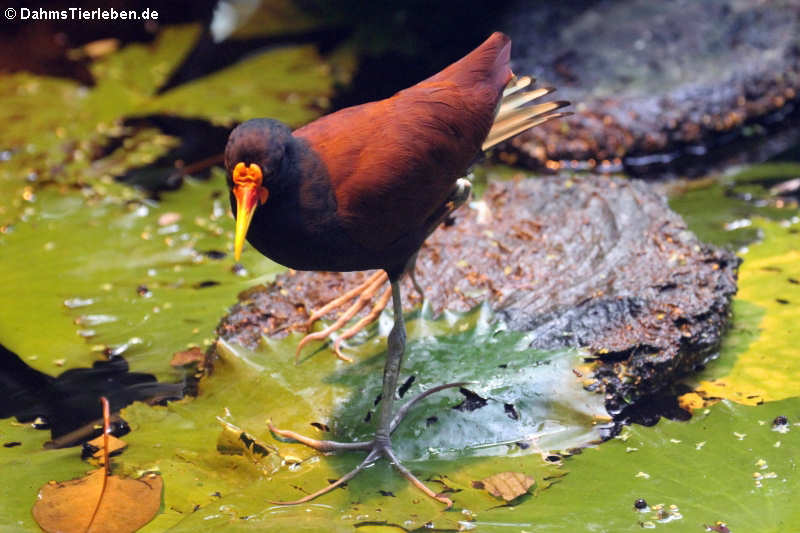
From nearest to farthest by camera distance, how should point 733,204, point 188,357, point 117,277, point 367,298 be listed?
point 367,298 < point 188,357 < point 117,277 < point 733,204

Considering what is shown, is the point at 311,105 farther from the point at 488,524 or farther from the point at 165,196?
the point at 488,524

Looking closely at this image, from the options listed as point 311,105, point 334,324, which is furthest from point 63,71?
point 334,324

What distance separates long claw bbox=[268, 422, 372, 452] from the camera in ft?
8.66

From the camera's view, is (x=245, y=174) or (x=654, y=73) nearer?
(x=245, y=174)

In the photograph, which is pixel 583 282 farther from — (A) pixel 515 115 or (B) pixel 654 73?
(B) pixel 654 73

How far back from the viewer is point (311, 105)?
5.50 meters

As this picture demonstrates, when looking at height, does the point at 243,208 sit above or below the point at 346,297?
above

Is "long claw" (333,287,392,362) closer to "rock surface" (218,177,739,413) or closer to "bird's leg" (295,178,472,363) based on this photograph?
"bird's leg" (295,178,472,363)

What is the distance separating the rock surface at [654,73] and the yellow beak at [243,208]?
300 cm

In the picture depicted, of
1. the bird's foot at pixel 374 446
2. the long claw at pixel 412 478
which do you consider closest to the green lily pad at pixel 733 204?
the bird's foot at pixel 374 446

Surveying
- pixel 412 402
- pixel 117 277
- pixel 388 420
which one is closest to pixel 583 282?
pixel 412 402

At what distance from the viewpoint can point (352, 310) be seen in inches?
123

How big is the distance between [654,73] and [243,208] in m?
3.87

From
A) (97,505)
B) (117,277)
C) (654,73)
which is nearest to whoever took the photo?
(97,505)
